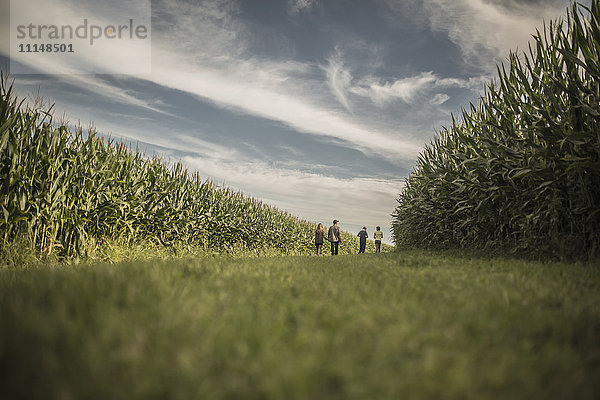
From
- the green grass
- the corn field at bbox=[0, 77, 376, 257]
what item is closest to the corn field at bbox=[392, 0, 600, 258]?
the green grass

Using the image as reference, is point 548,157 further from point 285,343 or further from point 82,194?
point 82,194

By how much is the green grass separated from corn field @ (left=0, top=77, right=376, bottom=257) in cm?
512

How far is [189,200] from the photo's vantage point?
13969mm

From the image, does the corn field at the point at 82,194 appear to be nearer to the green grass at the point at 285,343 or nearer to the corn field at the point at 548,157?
the green grass at the point at 285,343

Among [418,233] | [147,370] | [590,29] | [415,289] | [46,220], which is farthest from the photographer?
[418,233]

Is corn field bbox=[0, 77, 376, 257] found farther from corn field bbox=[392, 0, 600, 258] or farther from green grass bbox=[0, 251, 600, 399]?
corn field bbox=[392, 0, 600, 258]

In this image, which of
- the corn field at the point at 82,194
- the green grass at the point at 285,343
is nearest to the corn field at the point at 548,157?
the green grass at the point at 285,343

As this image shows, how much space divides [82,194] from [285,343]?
8.44 metres

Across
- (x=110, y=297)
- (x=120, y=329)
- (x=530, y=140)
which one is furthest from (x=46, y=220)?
(x=530, y=140)

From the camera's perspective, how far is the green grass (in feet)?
5.36

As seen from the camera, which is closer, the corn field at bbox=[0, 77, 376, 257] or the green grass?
the green grass

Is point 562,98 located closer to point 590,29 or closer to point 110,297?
point 590,29

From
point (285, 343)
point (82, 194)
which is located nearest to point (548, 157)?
point (285, 343)

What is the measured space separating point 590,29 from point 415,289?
6310 millimetres
